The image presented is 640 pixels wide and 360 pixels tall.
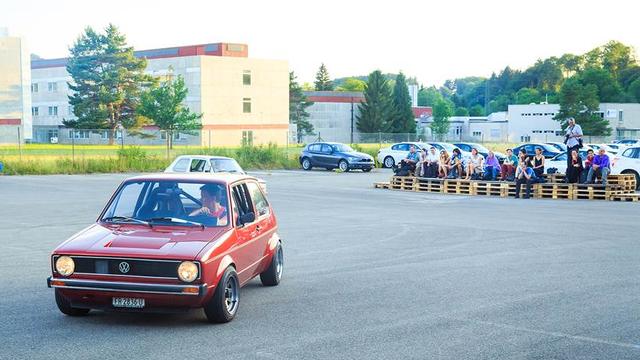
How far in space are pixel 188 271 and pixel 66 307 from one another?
155 centimetres

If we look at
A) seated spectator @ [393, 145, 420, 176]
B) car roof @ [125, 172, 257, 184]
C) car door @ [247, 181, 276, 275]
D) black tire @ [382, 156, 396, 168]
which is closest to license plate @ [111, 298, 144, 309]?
car roof @ [125, 172, 257, 184]

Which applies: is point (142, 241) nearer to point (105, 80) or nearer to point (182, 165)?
point (182, 165)

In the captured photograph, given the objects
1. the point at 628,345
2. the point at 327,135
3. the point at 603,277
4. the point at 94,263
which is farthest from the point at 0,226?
the point at 327,135

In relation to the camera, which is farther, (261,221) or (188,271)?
(261,221)

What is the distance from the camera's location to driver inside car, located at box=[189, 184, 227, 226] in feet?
29.4

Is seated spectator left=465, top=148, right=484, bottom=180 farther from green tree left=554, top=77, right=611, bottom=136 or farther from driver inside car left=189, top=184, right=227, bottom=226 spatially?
green tree left=554, top=77, right=611, bottom=136

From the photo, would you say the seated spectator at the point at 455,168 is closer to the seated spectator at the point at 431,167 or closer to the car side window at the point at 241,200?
the seated spectator at the point at 431,167

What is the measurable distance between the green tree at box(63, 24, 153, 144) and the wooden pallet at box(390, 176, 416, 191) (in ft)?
196

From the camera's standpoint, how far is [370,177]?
39.0 metres

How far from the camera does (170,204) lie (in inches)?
355

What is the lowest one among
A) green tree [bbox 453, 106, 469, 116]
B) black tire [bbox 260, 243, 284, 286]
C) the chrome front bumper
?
black tire [bbox 260, 243, 284, 286]

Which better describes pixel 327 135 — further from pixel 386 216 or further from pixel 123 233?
pixel 123 233

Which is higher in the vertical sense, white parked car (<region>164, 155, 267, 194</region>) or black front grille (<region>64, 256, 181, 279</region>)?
white parked car (<region>164, 155, 267, 194</region>)

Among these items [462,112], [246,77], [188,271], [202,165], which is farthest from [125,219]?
[462,112]
